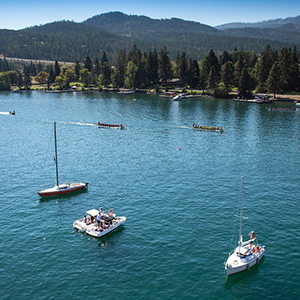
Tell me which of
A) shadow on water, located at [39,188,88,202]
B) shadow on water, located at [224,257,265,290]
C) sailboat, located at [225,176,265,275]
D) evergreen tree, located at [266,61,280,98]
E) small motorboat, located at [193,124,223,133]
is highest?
evergreen tree, located at [266,61,280,98]

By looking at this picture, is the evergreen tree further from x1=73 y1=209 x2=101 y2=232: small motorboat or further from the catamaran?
x1=73 y1=209 x2=101 y2=232: small motorboat

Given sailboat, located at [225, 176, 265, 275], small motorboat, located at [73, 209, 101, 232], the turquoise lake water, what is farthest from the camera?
small motorboat, located at [73, 209, 101, 232]

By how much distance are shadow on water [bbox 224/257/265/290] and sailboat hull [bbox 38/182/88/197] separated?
37.3 meters

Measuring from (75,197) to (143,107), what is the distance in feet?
395

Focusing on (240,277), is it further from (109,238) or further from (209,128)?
(209,128)

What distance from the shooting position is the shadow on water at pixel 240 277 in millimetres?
42903

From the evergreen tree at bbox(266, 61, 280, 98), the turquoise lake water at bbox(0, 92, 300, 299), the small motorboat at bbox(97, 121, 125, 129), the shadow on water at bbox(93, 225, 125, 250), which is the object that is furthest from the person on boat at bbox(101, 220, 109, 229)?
the evergreen tree at bbox(266, 61, 280, 98)

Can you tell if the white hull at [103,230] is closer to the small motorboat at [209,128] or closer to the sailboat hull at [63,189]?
the sailboat hull at [63,189]

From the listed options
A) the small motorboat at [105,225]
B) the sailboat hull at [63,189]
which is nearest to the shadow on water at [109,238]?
the small motorboat at [105,225]

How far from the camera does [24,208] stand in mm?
63156

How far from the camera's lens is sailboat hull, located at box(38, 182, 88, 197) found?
223 feet

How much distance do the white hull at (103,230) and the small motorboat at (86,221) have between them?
95 cm

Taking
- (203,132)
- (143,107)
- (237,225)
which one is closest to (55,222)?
(237,225)

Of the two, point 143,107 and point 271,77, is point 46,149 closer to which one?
point 143,107
